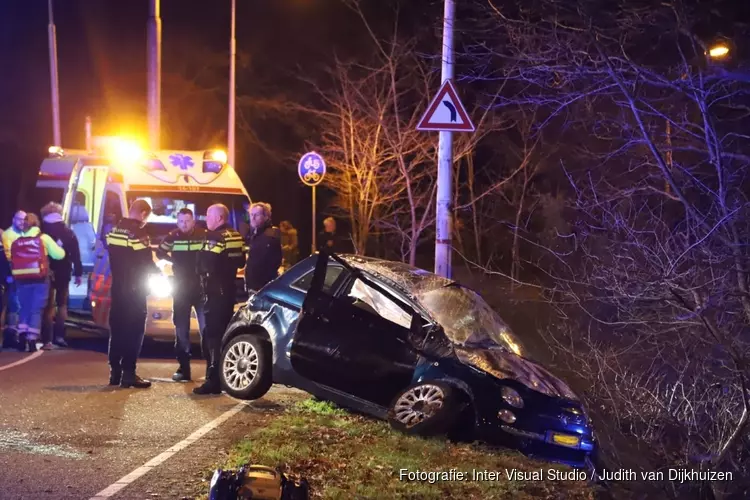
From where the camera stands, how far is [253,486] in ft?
14.7

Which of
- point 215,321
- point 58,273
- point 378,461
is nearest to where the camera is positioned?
point 378,461

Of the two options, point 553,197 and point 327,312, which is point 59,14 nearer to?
point 553,197

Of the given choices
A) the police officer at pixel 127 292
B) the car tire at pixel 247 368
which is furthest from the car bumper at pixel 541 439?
the police officer at pixel 127 292

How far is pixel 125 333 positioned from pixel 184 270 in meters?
0.87

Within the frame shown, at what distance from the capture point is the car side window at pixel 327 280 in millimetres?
7973

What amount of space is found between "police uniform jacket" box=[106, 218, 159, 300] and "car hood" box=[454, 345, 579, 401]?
11.7 feet

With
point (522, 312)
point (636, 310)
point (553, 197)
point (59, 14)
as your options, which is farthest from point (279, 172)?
point (636, 310)

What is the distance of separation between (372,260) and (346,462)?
8.39 ft

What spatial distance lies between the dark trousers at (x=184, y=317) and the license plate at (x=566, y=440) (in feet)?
12.9

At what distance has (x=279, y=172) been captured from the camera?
3231 centimetres

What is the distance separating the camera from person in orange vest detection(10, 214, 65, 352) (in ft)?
37.4

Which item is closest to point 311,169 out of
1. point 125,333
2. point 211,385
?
point 125,333

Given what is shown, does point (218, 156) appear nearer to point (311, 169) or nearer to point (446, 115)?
point (311, 169)

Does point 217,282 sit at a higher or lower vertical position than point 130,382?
higher
